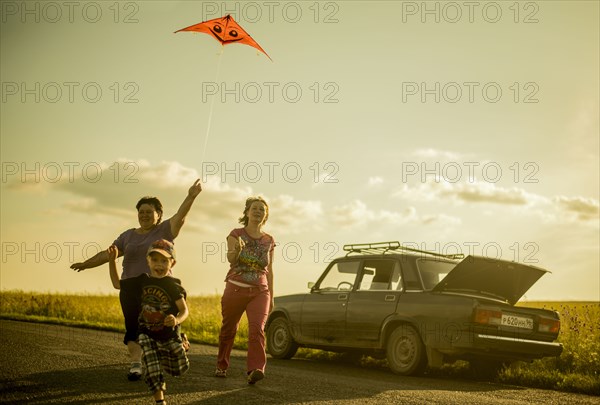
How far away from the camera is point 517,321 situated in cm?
1024

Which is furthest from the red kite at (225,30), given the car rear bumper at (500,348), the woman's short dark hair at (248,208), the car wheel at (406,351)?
the car rear bumper at (500,348)

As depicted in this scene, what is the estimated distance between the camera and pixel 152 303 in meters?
6.27

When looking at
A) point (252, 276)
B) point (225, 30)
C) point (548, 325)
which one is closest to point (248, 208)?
point (252, 276)

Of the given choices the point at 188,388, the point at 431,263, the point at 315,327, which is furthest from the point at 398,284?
the point at 188,388

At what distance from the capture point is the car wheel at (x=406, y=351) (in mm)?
10469

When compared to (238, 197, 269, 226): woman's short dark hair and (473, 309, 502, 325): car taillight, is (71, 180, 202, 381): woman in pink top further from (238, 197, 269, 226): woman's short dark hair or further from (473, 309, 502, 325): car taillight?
(473, 309, 502, 325): car taillight

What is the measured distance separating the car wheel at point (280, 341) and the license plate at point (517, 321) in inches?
163

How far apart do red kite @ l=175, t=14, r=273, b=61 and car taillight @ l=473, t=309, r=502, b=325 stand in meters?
4.77

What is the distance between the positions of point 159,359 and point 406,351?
5.32 meters

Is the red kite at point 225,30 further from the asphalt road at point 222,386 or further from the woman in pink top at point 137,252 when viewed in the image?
the asphalt road at point 222,386

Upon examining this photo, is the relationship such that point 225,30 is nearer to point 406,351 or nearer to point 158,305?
point 406,351

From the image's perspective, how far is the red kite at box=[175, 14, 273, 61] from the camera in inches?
424

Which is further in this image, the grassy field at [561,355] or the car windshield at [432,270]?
the car windshield at [432,270]

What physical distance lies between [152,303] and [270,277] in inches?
96.4
